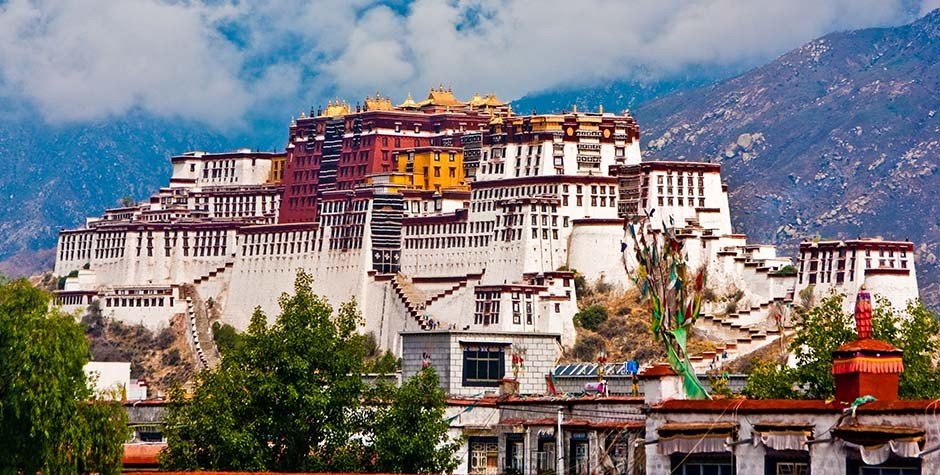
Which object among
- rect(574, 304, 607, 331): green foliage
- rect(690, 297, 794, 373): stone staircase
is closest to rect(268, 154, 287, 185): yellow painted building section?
rect(574, 304, 607, 331): green foliage

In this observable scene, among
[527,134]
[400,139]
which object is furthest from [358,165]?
[527,134]

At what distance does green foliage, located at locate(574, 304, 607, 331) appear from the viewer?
142m

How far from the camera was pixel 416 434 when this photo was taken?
51719 mm

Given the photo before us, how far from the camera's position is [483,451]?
5222 cm

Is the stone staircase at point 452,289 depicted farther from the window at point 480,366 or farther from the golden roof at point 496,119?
the window at point 480,366

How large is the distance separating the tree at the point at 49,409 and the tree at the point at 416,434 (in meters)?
5.89

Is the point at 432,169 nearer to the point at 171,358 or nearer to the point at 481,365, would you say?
the point at 171,358

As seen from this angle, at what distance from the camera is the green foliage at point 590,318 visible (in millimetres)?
141875

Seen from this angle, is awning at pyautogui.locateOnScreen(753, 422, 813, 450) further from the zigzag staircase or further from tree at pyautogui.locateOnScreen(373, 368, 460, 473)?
the zigzag staircase

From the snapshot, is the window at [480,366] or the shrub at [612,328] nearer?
the window at [480,366]

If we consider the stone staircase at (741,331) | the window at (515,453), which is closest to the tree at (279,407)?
the window at (515,453)

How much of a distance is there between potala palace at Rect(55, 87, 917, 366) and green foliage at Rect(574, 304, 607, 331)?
1093 mm

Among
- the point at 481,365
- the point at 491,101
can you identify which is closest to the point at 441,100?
the point at 491,101

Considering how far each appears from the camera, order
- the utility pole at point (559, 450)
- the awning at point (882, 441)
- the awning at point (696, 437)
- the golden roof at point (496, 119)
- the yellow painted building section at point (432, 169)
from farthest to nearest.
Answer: the golden roof at point (496, 119)
the yellow painted building section at point (432, 169)
the utility pole at point (559, 450)
the awning at point (696, 437)
the awning at point (882, 441)
